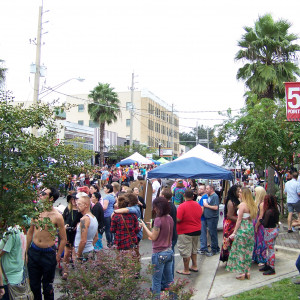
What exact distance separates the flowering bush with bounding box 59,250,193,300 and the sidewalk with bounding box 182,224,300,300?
269cm

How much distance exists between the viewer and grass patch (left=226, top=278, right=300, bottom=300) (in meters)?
5.81

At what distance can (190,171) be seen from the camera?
10945 mm

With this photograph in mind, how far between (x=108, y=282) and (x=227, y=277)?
412 centimetres

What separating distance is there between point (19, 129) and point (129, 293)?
1.93 meters

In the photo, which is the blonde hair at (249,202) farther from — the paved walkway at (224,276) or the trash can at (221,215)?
the trash can at (221,215)

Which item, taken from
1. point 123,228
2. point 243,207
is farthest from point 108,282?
point 243,207

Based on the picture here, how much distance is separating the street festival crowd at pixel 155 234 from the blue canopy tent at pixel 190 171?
119 cm

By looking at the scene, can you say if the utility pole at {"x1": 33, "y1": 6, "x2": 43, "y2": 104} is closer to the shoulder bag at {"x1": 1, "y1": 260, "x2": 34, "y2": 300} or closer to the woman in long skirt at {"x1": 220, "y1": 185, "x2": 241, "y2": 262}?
the woman in long skirt at {"x1": 220, "y1": 185, "x2": 241, "y2": 262}

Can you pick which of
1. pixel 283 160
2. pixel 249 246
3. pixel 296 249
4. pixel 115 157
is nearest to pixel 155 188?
pixel 283 160

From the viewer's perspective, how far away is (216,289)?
21.6 ft

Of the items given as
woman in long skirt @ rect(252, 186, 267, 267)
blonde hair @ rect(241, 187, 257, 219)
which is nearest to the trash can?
woman in long skirt @ rect(252, 186, 267, 267)

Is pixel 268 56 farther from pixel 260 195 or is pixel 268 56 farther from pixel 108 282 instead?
pixel 108 282

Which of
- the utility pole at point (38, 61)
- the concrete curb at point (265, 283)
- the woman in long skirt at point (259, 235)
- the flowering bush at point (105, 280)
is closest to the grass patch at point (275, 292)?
the concrete curb at point (265, 283)

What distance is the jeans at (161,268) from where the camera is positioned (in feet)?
17.8
